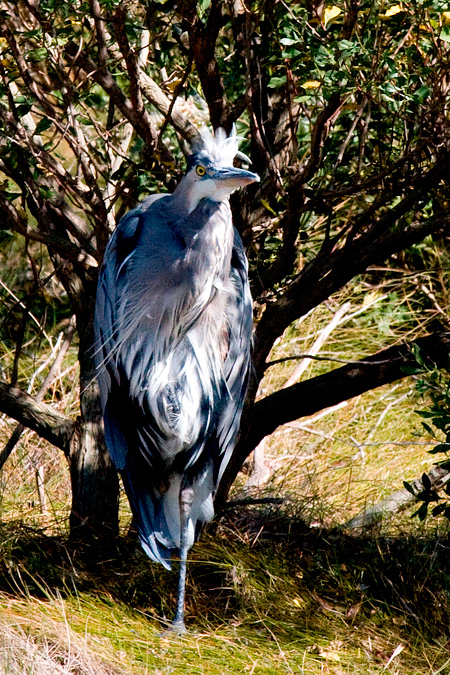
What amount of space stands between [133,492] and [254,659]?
71cm

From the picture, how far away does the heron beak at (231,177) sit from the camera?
2.84 meters

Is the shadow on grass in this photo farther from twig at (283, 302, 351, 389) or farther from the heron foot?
twig at (283, 302, 351, 389)

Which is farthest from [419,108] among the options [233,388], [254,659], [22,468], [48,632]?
[22,468]

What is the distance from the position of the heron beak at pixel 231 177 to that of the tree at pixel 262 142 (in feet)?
0.75

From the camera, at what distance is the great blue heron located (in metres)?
3.17

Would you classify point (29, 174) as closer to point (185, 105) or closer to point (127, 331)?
point (127, 331)

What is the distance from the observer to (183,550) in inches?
131

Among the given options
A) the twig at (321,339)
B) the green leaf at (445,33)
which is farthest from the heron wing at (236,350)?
the twig at (321,339)

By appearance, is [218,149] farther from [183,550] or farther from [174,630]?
[174,630]

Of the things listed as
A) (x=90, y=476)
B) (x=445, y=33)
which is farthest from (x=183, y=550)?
(x=445, y=33)

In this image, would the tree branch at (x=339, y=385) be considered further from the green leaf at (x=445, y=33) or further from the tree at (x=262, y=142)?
the green leaf at (x=445, y=33)

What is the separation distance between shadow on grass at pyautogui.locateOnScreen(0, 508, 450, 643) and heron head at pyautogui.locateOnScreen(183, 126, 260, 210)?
1.34m

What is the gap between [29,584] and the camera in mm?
3432

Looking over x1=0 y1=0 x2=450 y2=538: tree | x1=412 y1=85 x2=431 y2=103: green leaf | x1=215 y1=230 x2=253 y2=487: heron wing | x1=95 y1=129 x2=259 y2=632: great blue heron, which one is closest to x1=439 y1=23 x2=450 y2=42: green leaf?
x1=0 y1=0 x2=450 y2=538: tree
